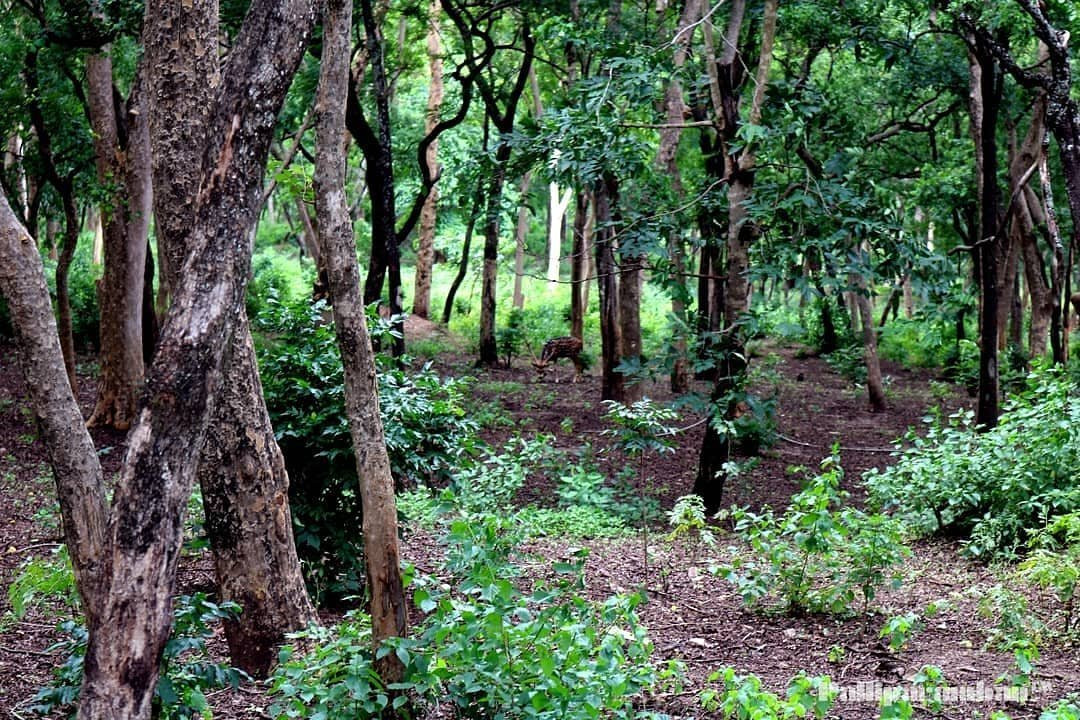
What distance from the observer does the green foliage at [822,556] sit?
593 centimetres

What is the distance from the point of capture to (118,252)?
12125 millimetres

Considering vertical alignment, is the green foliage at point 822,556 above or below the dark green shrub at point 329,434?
below

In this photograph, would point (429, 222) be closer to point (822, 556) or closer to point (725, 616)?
point (725, 616)

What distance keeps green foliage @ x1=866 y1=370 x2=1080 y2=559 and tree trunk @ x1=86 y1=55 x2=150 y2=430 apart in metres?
8.58

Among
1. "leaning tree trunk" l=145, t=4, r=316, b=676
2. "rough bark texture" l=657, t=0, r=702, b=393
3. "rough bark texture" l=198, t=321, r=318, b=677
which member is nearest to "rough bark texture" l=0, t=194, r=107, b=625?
"leaning tree trunk" l=145, t=4, r=316, b=676

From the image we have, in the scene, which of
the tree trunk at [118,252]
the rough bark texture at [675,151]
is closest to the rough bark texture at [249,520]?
the rough bark texture at [675,151]

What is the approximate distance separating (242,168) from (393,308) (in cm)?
1030

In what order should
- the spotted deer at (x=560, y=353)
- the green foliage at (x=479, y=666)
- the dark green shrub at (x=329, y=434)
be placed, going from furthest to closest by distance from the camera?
the spotted deer at (x=560, y=353)
the dark green shrub at (x=329, y=434)
the green foliage at (x=479, y=666)

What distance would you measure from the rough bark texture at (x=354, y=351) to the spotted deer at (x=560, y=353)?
1534 cm

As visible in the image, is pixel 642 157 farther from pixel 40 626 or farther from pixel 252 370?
pixel 40 626

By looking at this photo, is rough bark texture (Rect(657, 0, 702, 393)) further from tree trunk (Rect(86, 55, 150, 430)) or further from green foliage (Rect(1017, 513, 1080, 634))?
tree trunk (Rect(86, 55, 150, 430))

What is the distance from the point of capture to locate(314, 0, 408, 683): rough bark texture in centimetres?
423

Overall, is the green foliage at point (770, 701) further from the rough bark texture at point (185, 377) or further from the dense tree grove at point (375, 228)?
the rough bark texture at point (185, 377)

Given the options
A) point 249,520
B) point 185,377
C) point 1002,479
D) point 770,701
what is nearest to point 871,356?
point 1002,479
